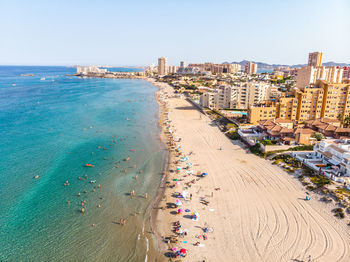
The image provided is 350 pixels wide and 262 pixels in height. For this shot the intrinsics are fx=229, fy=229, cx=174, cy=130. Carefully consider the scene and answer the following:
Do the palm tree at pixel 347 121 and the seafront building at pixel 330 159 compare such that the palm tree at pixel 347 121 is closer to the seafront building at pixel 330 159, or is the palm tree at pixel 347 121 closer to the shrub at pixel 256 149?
the seafront building at pixel 330 159

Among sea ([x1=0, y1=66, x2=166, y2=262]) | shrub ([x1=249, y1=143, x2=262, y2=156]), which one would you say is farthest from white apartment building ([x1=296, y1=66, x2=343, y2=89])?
sea ([x1=0, y1=66, x2=166, y2=262])

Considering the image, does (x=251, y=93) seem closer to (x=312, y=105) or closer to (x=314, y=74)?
(x=312, y=105)

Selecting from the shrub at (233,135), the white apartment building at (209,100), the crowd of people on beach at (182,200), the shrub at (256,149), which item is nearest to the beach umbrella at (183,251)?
the crowd of people on beach at (182,200)

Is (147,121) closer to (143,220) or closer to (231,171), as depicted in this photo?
(231,171)

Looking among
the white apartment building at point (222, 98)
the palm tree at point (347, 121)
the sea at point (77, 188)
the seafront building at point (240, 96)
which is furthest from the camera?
the white apartment building at point (222, 98)

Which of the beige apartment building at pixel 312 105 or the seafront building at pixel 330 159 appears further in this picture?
the beige apartment building at pixel 312 105

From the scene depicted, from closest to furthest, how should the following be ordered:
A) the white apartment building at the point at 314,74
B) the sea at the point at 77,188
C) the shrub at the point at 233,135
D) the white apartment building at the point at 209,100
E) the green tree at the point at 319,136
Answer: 1. the sea at the point at 77,188
2. the green tree at the point at 319,136
3. the shrub at the point at 233,135
4. the white apartment building at the point at 209,100
5. the white apartment building at the point at 314,74

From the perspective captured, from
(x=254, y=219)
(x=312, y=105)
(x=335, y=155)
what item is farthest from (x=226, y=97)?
(x=254, y=219)
